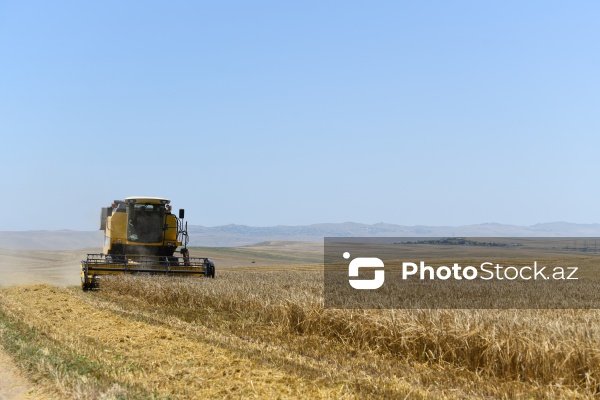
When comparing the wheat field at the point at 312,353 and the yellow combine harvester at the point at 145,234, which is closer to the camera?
the wheat field at the point at 312,353

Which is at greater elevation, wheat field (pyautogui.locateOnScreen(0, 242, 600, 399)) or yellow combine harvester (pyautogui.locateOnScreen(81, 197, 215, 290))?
yellow combine harvester (pyautogui.locateOnScreen(81, 197, 215, 290))

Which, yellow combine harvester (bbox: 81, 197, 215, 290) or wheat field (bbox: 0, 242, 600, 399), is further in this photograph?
yellow combine harvester (bbox: 81, 197, 215, 290)

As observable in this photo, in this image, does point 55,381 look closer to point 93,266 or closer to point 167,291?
point 167,291

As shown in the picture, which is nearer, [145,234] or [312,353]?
[312,353]

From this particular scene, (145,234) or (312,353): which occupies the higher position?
(145,234)

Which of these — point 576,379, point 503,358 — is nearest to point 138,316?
point 503,358

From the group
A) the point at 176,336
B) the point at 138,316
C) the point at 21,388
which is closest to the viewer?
the point at 21,388

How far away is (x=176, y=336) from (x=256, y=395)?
4233 mm

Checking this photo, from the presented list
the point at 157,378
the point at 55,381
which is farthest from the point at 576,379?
the point at 55,381

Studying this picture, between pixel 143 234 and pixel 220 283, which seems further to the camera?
pixel 143 234

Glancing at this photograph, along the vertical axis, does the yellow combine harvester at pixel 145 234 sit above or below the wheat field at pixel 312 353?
above

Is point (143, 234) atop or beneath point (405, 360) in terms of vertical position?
atop

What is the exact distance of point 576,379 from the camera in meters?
7.70

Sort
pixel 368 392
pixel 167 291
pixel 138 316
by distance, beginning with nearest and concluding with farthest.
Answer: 1. pixel 368 392
2. pixel 138 316
3. pixel 167 291
